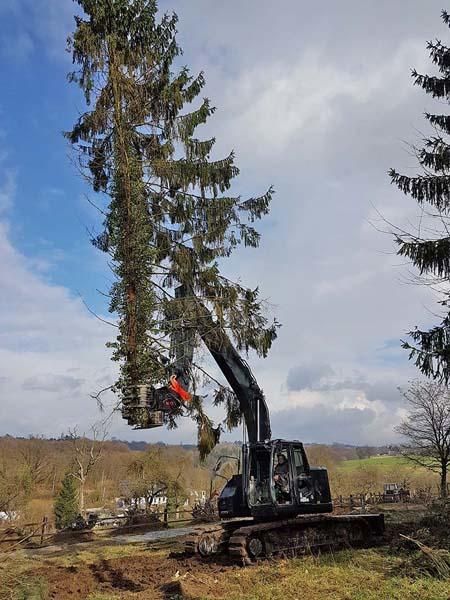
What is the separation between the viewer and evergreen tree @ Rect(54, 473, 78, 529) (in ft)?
137

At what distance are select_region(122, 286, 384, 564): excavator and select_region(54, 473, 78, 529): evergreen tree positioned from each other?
31.9 metres

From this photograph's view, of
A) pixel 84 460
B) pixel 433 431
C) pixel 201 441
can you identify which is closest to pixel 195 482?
pixel 84 460

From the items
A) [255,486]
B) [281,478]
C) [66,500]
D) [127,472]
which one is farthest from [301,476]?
[66,500]

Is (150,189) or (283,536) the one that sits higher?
(150,189)

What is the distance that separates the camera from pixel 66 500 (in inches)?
1709

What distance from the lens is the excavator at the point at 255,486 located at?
35.3 feet

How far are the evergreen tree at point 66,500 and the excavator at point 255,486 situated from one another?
105ft

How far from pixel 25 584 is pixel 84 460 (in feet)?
98.6

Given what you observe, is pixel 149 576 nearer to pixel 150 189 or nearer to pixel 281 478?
pixel 281 478

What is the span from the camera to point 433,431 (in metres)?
27.9

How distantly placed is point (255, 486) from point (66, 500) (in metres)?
35.6

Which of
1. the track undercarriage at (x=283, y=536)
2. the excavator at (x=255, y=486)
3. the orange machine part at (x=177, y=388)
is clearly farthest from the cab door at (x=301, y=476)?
the orange machine part at (x=177, y=388)

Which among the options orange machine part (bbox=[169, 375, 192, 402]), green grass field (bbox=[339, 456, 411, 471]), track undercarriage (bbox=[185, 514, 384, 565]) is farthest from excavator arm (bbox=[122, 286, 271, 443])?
green grass field (bbox=[339, 456, 411, 471])

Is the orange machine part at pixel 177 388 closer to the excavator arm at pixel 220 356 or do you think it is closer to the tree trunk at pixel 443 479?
the excavator arm at pixel 220 356
